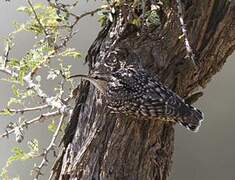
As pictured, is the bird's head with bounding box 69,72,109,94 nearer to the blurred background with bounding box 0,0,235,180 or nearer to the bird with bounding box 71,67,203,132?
the bird with bounding box 71,67,203,132

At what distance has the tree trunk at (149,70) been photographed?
4.72ft

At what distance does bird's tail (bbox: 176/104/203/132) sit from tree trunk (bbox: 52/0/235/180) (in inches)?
1.6

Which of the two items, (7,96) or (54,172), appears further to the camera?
(7,96)

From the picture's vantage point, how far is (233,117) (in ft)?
7.72

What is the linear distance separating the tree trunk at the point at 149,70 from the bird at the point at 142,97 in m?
0.02

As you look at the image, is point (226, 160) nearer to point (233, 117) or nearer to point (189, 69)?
point (233, 117)

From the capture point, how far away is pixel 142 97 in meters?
1.52

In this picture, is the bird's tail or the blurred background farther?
the blurred background

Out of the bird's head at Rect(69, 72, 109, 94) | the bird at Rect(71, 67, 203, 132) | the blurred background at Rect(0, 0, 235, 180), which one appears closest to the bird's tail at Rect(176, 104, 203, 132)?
the bird at Rect(71, 67, 203, 132)

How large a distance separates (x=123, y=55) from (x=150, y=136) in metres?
0.22

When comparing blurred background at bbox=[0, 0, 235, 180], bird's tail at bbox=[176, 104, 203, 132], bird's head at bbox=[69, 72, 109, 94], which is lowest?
bird's tail at bbox=[176, 104, 203, 132]

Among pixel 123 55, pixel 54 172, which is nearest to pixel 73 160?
pixel 54 172

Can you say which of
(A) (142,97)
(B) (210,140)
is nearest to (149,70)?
(A) (142,97)

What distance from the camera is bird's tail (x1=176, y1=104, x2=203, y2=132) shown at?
1499mm
